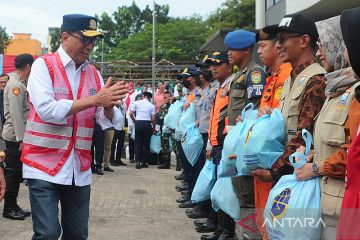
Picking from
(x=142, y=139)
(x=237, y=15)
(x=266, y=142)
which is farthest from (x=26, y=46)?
(x=266, y=142)

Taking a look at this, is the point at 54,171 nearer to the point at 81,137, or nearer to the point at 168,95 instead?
the point at 81,137

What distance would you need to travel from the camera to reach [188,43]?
1964 inches

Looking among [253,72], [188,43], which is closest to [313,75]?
[253,72]

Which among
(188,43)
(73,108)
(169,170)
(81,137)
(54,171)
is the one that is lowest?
(169,170)

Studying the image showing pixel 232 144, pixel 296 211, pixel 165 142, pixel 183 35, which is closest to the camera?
pixel 296 211

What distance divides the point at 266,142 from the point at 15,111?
382 centimetres

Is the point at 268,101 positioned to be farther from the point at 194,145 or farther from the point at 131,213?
the point at 131,213

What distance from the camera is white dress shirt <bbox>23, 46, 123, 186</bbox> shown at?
3.19 m

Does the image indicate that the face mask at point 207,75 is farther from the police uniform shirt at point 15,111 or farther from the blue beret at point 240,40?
the police uniform shirt at point 15,111

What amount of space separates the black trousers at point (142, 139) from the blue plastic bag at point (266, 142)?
8072 mm

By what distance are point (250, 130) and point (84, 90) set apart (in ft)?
4.18

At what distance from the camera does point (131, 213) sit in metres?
6.55

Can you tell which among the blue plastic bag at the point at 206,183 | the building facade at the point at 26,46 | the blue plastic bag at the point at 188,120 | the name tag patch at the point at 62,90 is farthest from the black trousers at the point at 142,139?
the building facade at the point at 26,46

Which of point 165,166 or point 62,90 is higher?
point 62,90
